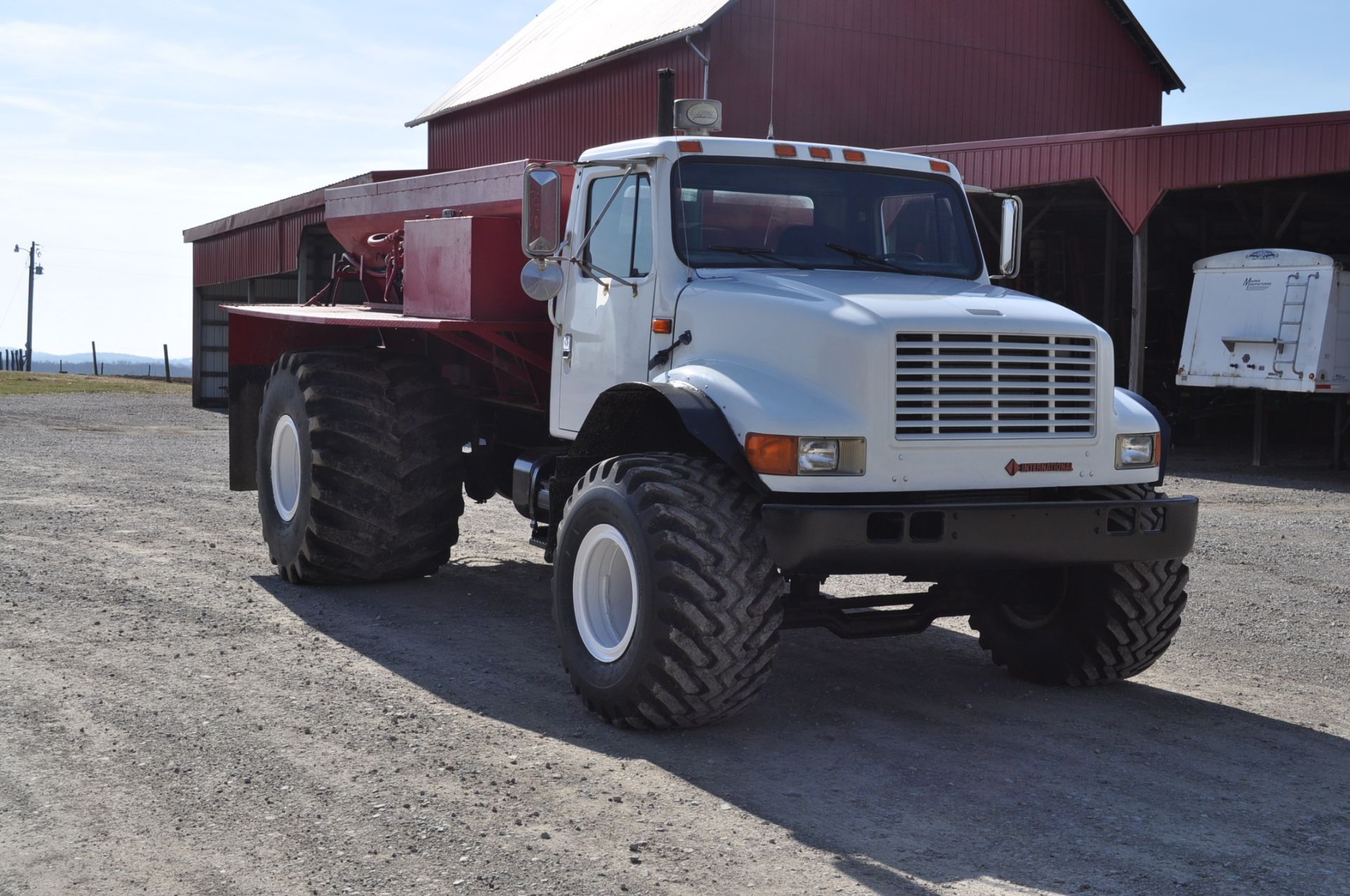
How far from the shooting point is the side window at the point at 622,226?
22.4ft

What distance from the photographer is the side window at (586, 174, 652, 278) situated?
6824 mm

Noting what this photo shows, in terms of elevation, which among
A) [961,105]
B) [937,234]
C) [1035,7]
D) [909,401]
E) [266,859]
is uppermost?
[1035,7]

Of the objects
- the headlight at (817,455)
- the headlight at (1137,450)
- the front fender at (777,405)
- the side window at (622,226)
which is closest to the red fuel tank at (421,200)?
the side window at (622,226)

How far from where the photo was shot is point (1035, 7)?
3141cm

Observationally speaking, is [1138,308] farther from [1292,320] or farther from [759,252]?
[759,252]

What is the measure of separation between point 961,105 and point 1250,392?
9147 mm

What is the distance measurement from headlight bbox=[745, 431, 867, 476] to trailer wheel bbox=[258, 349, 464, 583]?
3.89 meters

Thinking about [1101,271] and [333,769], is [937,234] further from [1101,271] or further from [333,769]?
[1101,271]

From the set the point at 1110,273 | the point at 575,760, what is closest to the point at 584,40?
the point at 1110,273

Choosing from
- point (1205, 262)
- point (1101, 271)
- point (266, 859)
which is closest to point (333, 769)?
point (266, 859)

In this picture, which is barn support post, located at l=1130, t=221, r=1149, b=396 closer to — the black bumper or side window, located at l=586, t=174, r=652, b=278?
side window, located at l=586, t=174, r=652, b=278

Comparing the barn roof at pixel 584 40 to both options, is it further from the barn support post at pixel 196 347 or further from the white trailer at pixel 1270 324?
the white trailer at pixel 1270 324

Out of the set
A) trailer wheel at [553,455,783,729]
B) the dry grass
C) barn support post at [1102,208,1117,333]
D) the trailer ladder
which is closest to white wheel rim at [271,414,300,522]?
trailer wheel at [553,455,783,729]

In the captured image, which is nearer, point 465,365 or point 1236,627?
point 1236,627
